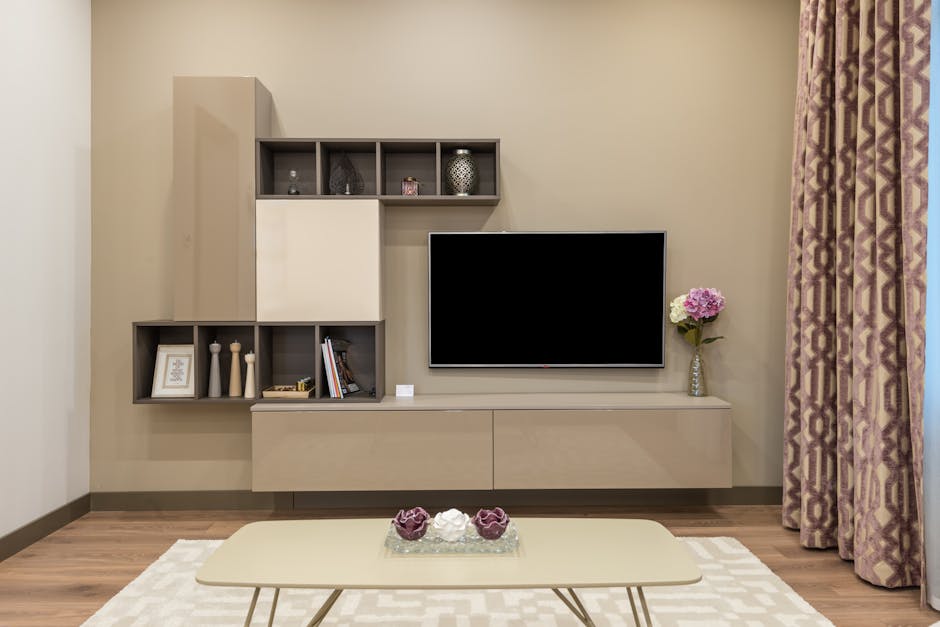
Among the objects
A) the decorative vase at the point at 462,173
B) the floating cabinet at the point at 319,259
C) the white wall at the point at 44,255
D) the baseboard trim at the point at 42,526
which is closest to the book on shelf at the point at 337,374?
the floating cabinet at the point at 319,259

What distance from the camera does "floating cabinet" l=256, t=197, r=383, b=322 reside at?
343 centimetres

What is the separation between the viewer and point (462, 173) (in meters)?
3.51

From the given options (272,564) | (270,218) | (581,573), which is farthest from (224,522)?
(581,573)

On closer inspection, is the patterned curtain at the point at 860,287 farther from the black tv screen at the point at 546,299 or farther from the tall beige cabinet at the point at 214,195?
the tall beige cabinet at the point at 214,195

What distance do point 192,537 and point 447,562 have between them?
186 centimetres

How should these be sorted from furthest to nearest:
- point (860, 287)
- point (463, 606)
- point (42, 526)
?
1. point (42, 526)
2. point (860, 287)
3. point (463, 606)

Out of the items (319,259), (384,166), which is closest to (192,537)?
(319,259)

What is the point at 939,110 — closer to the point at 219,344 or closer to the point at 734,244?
the point at 734,244

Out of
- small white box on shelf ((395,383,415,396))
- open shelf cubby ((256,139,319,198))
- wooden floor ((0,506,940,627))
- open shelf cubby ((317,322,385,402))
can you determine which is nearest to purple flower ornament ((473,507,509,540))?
wooden floor ((0,506,940,627))

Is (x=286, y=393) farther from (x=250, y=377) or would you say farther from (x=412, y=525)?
(x=412, y=525)

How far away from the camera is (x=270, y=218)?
3.43 meters

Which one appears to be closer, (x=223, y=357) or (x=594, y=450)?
(x=594, y=450)

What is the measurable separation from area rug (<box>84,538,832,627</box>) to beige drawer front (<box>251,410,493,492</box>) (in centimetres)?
70

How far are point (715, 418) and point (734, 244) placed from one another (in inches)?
37.3
